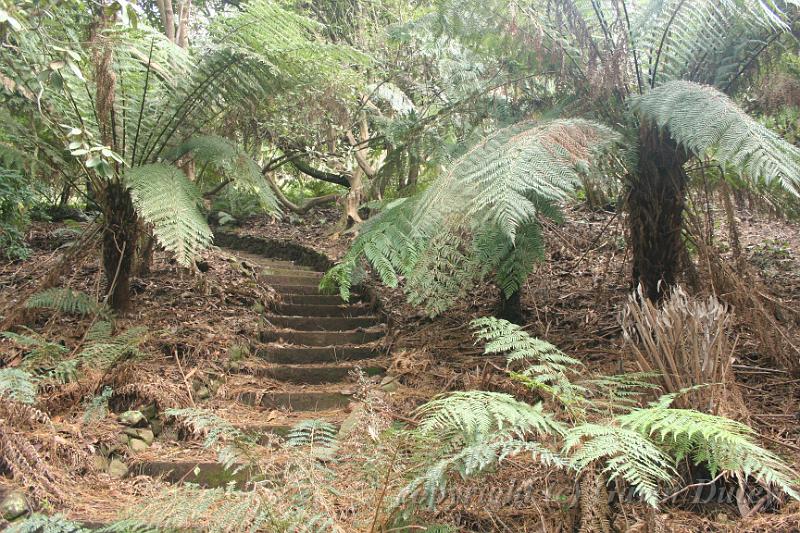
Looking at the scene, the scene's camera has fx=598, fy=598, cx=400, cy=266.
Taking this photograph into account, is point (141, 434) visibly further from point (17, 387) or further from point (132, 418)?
point (17, 387)

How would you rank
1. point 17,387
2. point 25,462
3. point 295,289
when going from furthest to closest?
point 295,289 < point 17,387 < point 25,462

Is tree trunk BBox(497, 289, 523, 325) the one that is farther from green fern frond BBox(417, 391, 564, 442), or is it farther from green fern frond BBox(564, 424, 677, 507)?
green fern frond BBox(564, 424, 677, 507)

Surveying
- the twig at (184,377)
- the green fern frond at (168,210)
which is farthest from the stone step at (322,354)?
the green fern frond at (168,210)

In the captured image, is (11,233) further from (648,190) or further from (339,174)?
(648,190)

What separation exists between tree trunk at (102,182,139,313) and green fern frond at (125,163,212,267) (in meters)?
0.60

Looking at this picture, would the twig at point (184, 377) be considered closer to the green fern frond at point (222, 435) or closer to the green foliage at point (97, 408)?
the green foliage at point (97, 408)

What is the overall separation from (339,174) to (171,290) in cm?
415

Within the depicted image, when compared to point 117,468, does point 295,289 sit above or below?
above

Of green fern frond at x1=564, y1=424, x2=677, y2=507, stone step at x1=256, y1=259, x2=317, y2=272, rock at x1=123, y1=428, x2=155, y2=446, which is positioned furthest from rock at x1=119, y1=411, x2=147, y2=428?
stone step at x1=256, y1=259, x2=317, y2=272

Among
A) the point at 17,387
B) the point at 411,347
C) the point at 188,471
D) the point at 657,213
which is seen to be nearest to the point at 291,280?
the point at 411,347

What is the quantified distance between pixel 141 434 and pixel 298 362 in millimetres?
1649

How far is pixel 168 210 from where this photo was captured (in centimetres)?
338

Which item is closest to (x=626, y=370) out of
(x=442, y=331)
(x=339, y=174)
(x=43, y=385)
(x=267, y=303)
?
(x=442, y=331)

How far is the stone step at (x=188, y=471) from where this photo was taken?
10.5 ft
